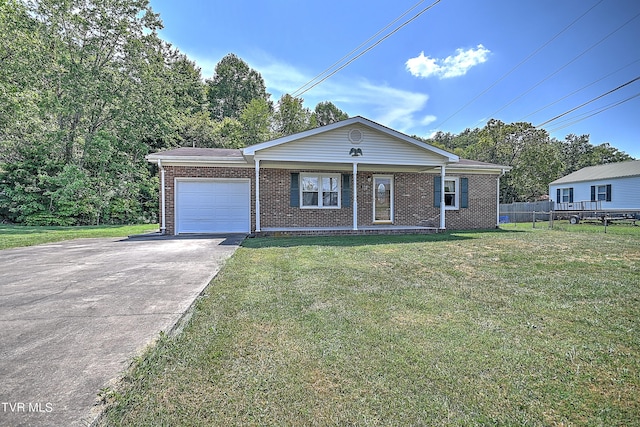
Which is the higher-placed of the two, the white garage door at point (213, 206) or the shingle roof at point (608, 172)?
the shingle roof at point (608, 172)

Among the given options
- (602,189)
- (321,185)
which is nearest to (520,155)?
(602,189)

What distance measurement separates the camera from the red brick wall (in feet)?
36.3

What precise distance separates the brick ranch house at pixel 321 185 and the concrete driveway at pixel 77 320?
5.05 m

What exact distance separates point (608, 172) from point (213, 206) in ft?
88.4

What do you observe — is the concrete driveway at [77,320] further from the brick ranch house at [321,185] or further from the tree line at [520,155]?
the tree line at [520,155]

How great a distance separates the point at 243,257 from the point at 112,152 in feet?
49.8

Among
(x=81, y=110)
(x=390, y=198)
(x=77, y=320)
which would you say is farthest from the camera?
(x=81, y=110)

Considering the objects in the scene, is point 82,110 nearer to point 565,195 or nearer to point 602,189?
point 602,189

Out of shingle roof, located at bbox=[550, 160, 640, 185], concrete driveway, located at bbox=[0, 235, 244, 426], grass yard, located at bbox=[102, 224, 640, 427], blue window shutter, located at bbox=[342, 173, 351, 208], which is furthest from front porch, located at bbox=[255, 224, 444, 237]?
shingle roof, located at bbox=[550, 160, 640, 185]

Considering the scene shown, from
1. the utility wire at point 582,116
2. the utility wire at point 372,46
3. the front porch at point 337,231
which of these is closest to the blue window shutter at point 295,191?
the front porch at point 337,231

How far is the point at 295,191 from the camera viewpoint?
11555 mm

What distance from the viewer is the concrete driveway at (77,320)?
1.73 m

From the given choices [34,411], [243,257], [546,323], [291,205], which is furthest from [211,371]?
[291,205]

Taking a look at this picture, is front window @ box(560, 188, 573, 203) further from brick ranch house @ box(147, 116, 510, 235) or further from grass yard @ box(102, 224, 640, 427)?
grass yard @ box(102, 224, 640, 427)
